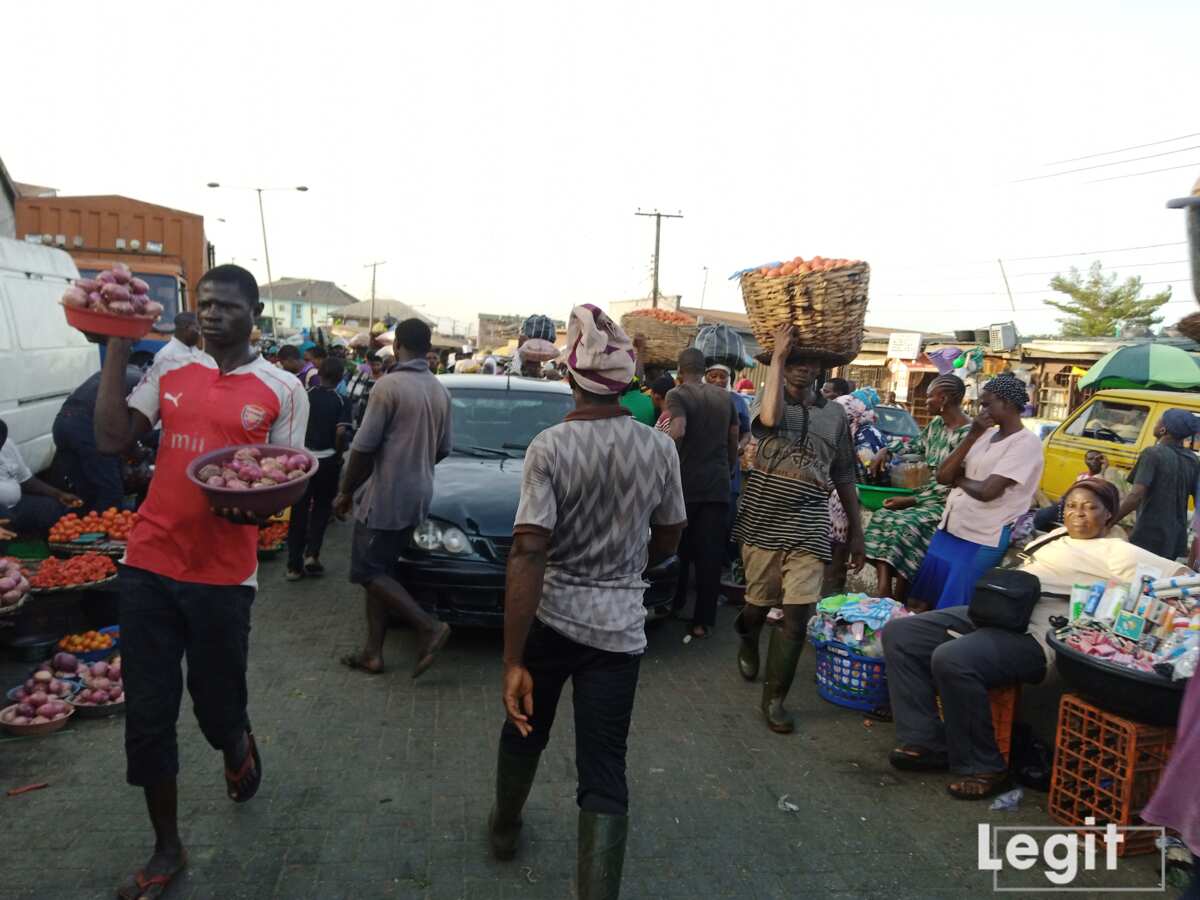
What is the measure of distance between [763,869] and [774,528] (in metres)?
1.97

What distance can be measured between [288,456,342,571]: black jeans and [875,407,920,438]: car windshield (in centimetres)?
1118

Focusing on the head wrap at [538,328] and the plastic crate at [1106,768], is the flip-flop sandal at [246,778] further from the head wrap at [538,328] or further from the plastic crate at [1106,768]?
the head wrap at [538,328]

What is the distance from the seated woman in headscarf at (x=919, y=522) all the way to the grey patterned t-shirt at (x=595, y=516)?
13.4ft

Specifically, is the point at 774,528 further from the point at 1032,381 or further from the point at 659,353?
the point at 1032,381

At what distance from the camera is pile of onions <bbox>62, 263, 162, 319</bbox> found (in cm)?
297

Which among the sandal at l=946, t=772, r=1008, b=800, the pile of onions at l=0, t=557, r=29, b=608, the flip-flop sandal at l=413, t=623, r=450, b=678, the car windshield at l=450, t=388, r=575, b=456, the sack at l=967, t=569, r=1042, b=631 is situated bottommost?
the sandal at l=946, t=772, r=1008, b=800

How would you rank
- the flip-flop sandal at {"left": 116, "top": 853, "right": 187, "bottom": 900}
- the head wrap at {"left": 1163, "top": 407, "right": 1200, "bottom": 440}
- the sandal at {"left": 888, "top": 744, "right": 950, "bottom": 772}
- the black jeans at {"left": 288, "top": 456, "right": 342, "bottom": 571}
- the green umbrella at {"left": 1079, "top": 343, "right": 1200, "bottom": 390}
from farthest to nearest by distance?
the green umbrella at {"left": 1079, "top": 343, "right": 1200, "bottom": 390}
the head wrap at {"left": 1163, "top": 407, "right": 1200, "bottom": 440}
the black jeans at {"left": 288, "top": 456, "right": 342, "bottom": 571}
the sandal at {"left": 888, "top": 744, "right": 950, "bottom": 772}
the flip-flop sandal at {"left": 116, "top": 853, "right": 187, "bottom": 900}

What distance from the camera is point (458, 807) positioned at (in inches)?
152

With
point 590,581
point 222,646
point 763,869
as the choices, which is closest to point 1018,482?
point 763,869

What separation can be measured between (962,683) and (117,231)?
17.1 metres

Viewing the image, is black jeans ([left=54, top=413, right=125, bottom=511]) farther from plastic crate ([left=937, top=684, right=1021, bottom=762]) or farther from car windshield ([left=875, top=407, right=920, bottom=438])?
car windshield ([left=875, top=407, right=920, bottom=438])

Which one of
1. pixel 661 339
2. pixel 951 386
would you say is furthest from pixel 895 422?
pixel 951 386

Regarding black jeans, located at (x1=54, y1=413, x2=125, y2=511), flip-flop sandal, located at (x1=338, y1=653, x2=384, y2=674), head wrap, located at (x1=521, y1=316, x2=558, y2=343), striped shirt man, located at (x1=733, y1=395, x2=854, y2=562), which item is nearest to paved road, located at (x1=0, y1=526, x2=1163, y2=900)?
flip-flop sandal, located at (x1=338, y1=653, x2=384, y2=674)

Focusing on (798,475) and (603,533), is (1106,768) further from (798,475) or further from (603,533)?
(603,533)
